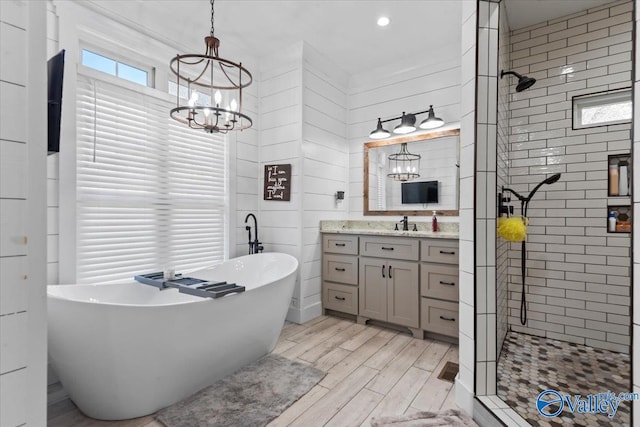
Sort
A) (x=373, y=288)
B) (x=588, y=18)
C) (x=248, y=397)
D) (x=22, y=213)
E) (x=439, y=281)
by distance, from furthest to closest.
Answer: (x=373, y=288)
(x=439, y=281)
(x=588, y=18)
(x=248, y=397)
(x=22, y=213)

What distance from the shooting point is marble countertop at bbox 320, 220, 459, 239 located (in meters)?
2.89

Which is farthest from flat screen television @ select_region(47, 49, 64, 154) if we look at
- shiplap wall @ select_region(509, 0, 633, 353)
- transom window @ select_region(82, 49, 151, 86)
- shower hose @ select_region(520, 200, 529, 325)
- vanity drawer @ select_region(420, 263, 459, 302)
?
shiplap wall @ select_region(509, 0, 633, 353)

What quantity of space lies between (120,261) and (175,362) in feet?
3.71

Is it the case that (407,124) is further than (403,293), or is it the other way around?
(407,124)

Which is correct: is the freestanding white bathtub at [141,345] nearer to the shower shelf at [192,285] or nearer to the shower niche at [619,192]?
the shower shelf at [192,285]

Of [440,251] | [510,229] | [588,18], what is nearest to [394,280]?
[440,251]

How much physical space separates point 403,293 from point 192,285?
188 cm

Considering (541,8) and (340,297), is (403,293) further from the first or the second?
(541,8)

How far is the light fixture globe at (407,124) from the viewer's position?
11.1 ft

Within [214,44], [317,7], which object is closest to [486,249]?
[214,44]

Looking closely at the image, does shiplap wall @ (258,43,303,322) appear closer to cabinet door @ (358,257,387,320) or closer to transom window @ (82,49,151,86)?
cabinet door @ (358,257,387,320)

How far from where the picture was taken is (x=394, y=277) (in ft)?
9.87

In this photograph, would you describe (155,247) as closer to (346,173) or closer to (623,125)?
(346,173)

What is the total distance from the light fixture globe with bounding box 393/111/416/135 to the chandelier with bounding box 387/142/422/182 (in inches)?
7.1
